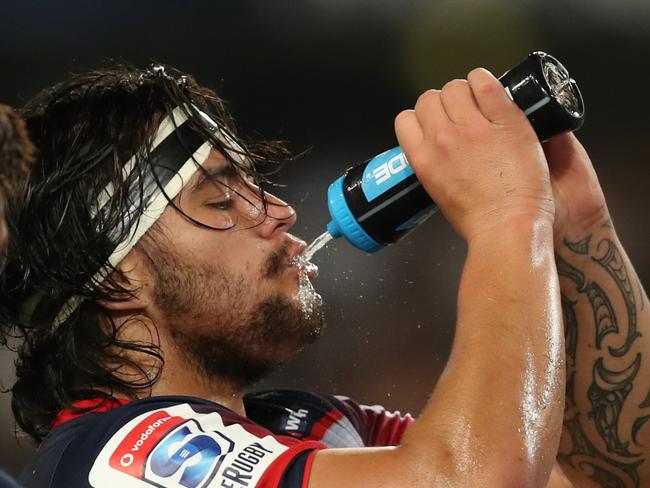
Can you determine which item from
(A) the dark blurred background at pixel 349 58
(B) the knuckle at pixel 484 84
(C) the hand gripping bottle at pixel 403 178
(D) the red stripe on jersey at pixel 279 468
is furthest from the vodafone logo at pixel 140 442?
(A) the dark blurred background at pixel 349 58

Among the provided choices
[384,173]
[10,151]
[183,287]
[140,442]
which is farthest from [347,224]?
[10,151]

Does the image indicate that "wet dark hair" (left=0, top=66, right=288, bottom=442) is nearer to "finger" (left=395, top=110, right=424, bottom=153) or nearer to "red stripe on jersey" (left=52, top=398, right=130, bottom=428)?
"red stripe on jersey" (left=52, top=398, right=130, bottom=428)

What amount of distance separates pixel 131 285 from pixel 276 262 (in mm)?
234

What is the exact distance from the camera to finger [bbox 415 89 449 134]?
1.25 metres

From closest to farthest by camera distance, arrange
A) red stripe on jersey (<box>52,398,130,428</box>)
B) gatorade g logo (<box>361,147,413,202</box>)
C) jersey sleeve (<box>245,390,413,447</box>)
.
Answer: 1. gatorade g logo (<box>361,147,413,202</box>)
2. red stripe on jersey (<box>52,398,130,428</box>)
3. jersey sleeve (<box>245,390,413,447</box>)

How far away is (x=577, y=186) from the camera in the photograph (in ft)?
4.99

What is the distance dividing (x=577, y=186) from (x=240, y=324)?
0.58 m

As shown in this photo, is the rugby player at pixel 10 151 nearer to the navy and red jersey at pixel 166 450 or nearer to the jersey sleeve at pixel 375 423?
the navy and red jersey at pixel 166 450

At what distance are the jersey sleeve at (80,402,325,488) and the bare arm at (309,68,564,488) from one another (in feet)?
0.16

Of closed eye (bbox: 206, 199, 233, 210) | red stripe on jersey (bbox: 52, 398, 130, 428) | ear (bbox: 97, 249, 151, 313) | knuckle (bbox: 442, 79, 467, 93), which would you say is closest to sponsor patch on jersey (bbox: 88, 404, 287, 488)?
red stripe on jersey (bbox: 52, 398, 130, 428)

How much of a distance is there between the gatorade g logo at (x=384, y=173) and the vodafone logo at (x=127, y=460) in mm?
468

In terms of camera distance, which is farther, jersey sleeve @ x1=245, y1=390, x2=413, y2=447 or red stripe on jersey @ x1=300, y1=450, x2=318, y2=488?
jersey sleeve @ x1=245, y1=390, x2=413, y2=447

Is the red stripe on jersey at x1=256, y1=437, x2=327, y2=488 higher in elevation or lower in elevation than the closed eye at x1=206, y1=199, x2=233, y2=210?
lower

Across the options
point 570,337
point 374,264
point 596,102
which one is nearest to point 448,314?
point 374,264
